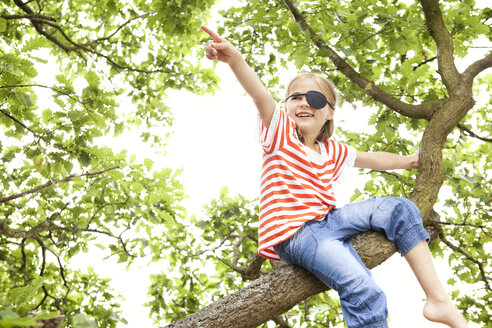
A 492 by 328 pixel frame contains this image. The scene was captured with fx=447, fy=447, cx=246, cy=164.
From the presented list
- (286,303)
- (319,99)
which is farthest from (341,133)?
(286,303)

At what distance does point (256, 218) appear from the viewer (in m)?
4.39

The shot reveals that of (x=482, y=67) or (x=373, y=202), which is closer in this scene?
(x=373, y=202)

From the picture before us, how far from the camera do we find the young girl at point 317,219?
80.9 inches

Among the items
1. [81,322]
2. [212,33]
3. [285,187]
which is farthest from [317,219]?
[81,322]

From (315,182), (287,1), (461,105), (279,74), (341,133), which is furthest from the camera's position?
(279,74)

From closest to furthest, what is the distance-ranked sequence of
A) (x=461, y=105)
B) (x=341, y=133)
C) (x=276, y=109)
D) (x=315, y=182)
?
(x=276, y=109)
(x=315, y=182)
(x=461, y=105)
(x=341, y=133)

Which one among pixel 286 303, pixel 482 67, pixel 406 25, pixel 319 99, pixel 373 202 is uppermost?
pixel 406 25

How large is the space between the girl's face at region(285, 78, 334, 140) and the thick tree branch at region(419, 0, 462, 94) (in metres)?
1.01

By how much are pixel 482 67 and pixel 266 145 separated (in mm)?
2019

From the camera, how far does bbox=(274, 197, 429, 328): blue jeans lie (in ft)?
6.67

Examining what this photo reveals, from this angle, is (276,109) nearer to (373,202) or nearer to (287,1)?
(373,202)

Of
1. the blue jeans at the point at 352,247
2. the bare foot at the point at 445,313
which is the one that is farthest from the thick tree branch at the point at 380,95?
the bare foot at the point at 445,313

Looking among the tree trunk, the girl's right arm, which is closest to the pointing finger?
the girl's right arm

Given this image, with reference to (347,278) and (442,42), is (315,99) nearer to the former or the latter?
(347,278)
